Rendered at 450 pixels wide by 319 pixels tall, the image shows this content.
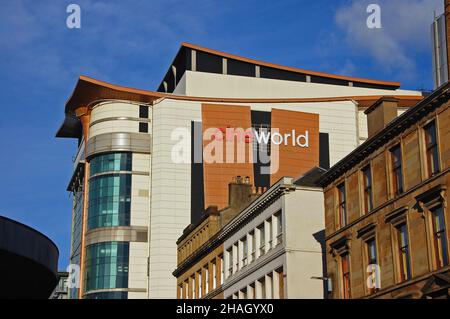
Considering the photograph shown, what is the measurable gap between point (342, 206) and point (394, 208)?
752cm

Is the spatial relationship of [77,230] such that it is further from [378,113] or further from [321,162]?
[378,113]

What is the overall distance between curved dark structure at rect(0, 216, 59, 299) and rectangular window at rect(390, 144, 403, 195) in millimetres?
23382

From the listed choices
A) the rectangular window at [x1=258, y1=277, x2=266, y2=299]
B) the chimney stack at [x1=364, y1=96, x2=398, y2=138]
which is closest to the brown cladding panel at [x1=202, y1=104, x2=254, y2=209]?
the rectangular window at [x1=258, y1=277, x2=266, y2=299]

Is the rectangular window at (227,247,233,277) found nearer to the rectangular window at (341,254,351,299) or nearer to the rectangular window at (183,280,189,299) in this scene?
the rectangular window at (183,280,189,299)

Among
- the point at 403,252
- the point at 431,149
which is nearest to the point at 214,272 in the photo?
the point at 403,252

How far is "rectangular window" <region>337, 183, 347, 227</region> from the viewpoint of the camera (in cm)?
5131

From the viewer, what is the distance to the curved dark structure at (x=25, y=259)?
19.8m

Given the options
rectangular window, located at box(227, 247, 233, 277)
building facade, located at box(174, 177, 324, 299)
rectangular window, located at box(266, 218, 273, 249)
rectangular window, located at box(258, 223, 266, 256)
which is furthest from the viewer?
rectangular window, located at box(227, 247, 233, 277)

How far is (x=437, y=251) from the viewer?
132ft

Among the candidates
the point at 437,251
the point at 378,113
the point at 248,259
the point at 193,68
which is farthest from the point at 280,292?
the point at 193,68

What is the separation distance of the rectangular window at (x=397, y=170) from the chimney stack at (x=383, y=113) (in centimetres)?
317

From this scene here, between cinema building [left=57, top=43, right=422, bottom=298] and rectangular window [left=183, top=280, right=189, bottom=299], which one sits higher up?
cinema building [left=57, top=43, right=422, bottom=298]

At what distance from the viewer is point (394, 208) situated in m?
44.7

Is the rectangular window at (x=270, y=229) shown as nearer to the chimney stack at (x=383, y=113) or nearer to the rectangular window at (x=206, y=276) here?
the chimney stack at (x=383, y=113)
